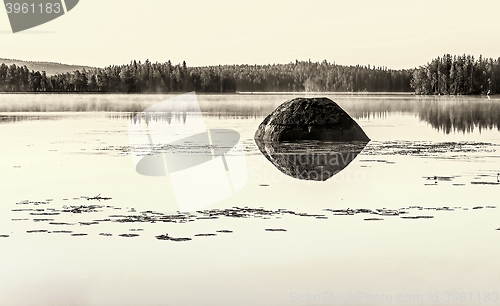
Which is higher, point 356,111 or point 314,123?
point 314,123

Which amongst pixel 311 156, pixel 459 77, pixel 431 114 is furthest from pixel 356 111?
pixel 459 77

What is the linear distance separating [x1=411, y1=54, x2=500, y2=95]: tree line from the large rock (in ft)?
479

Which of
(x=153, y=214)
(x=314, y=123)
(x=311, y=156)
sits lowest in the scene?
(x=153, y=214)

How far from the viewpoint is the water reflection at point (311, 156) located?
1322 cm

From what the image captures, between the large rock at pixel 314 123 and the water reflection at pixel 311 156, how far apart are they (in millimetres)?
517

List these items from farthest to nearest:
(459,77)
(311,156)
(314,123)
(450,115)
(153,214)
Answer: (459,77) → (450,115) → (314,123) → (311,156) → (153,214)

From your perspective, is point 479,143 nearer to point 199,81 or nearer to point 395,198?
point 395,198

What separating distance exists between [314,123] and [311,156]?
13.6ft

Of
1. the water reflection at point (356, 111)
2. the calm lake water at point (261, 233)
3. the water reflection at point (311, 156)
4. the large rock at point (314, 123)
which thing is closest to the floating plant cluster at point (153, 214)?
the calm lake water at point (261, 233)

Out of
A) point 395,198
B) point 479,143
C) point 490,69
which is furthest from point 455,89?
point 395,198

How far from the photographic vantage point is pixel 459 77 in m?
159

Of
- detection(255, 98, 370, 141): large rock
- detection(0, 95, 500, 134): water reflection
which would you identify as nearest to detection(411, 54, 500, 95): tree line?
detection(0, 95, 500, 134): water reflection

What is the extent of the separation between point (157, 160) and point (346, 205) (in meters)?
6.45

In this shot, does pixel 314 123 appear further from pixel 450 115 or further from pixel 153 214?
pixel 450 115
